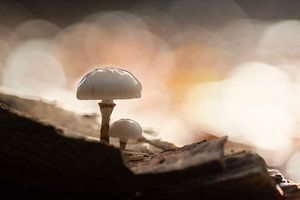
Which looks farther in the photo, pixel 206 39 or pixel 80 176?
pixel 206 39

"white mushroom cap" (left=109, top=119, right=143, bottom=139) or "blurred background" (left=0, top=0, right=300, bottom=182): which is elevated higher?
"blurred background" (left=0, top=0, right=300, bottom=182)

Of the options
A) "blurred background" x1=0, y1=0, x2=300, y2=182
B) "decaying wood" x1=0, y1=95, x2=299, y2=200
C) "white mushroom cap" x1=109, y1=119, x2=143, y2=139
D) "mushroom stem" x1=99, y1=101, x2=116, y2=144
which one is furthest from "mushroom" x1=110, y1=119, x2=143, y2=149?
"decaying wood" x1=0, y1=95, x2=299, y2=200

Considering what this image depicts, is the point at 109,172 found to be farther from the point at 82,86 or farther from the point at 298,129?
the point at 298,129

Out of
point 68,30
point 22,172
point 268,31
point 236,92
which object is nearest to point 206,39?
point 268,31

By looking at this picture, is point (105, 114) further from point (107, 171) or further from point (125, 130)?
point (107, 171)

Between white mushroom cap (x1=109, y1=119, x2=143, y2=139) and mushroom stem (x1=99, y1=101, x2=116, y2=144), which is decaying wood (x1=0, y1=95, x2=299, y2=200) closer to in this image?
mushroom stem (x1=99, y1=101, x2=116, y2=144)

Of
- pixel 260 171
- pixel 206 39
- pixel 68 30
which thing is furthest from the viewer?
pixel 68 30
